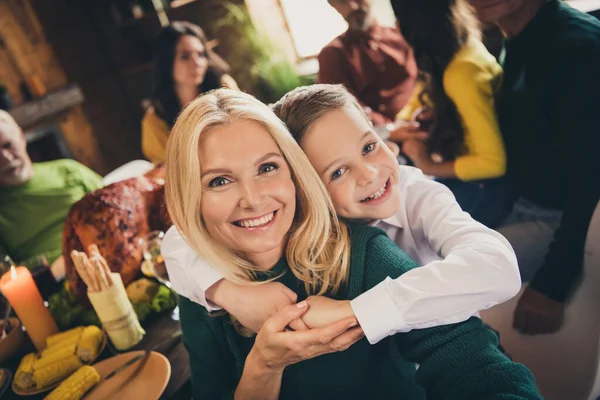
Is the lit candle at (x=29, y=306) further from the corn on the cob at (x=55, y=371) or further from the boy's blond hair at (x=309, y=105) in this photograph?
the boy's blond hair at (x=309, y=105)

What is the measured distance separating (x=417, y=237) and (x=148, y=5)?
4245mm

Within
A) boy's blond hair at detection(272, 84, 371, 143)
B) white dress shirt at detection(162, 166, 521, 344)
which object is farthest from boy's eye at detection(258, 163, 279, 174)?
white dress shirt at detection(162, 166, 521, 344)

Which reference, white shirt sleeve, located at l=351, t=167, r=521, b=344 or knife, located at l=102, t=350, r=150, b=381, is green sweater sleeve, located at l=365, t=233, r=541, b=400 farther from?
knife, located at l=102, t=350, r=150, b=381

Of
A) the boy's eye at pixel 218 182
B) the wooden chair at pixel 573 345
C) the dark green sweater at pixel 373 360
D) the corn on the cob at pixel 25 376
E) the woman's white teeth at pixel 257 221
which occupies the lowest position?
the wooden chair at pixel 573 345

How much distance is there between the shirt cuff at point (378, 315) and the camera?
81 cm

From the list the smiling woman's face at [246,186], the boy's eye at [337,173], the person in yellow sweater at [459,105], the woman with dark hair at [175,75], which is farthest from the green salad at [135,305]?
the woman with dark hair at [175,75]

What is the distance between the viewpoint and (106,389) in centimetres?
101

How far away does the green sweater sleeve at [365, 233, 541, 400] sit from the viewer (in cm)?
78

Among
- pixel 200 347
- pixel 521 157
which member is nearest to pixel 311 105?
pixel 200 347

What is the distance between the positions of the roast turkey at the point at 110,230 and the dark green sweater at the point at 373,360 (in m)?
0.34

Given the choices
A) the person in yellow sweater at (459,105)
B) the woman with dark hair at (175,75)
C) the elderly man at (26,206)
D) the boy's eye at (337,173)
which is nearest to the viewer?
the boy's eye at (337,173)

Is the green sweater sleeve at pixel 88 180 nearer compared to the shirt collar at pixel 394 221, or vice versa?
the shirt collar at pixel 394 221

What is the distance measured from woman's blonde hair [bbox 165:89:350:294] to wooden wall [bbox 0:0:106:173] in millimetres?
4066

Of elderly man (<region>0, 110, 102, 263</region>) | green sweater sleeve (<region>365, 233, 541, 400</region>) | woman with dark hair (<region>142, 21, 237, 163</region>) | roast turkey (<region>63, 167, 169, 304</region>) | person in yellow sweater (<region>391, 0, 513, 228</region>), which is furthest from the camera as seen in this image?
woman with dark hair (<region>142, 21, 237, 163</region>)
